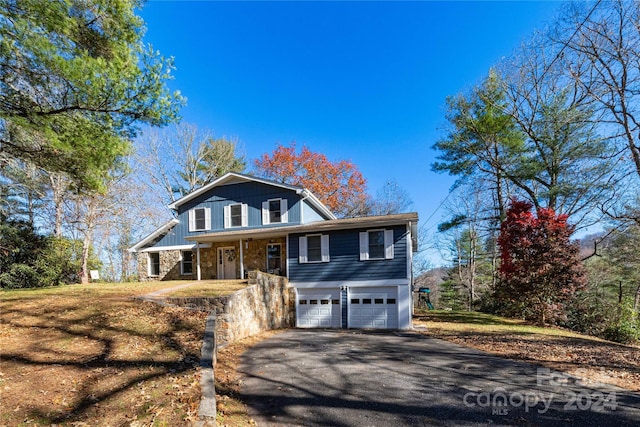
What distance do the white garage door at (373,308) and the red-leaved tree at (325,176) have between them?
47.8 feet

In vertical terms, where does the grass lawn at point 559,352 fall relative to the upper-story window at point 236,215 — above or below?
below

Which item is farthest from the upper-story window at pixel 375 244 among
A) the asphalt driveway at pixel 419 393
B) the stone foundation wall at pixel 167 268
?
the stone foundation wall at pixel 167 268

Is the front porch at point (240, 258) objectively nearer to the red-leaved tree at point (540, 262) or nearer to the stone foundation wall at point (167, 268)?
the stone foundation wall at point (167, 268)

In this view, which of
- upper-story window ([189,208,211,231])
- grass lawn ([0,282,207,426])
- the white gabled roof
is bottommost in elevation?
grass lawn ([0,282,207,426])

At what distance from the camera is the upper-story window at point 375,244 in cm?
1323

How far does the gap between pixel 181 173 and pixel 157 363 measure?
23.8 m

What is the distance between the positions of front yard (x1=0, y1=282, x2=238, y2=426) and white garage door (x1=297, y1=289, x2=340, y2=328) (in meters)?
6.66

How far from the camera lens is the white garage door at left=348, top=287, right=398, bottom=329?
1302 cm

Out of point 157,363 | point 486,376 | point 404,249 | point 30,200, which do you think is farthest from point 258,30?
point 30,200

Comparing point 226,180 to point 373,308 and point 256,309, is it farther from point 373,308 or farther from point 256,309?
point 373,308

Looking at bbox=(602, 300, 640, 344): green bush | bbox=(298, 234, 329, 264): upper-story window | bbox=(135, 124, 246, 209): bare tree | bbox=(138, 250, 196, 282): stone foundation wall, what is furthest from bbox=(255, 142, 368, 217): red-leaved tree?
bbox=(602, 300, 640, 344): green bush

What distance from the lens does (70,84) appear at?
6.70 m

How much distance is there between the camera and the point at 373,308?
13.3 metres

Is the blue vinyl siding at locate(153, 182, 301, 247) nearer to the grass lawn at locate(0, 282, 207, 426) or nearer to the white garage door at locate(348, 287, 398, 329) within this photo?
the white garage door at locate(348, 287, 398, 329)
